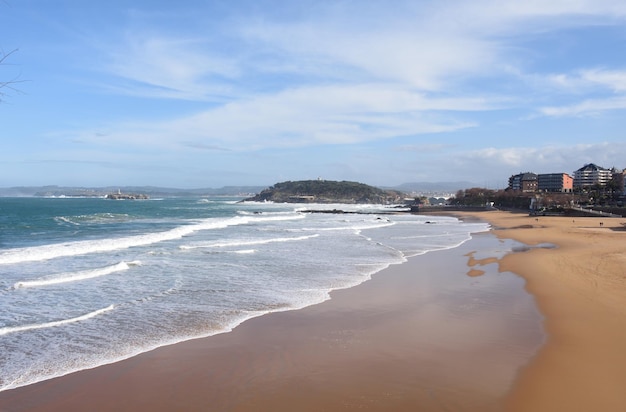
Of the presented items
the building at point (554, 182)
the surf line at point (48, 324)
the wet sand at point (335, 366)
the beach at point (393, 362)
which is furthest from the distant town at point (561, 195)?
the surf line at point (48, 324)

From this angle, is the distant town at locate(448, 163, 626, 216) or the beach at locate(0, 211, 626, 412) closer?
the beach at locate(0, 211, 626, 412)

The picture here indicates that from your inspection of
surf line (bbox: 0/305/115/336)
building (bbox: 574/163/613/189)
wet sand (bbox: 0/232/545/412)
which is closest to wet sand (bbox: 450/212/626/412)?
wet sand (bbox: 0/232/545/412)

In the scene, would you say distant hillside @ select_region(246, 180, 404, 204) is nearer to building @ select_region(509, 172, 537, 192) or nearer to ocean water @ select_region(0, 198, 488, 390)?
building @ select_region(509, 172, 537, 192)

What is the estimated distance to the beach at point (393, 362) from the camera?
19.7 feet

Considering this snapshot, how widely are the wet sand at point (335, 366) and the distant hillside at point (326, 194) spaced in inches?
5858

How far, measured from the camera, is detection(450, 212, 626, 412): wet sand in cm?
602

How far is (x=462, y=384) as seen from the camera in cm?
644

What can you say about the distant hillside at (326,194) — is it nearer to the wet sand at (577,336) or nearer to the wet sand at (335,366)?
the wet sand at (577,336)

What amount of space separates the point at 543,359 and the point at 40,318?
935 cm

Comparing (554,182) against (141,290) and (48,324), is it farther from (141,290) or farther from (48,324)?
(48,324)

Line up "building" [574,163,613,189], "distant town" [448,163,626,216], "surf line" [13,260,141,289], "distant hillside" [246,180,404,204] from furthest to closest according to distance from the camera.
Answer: "distant hillside" [246,180,404,204] < "building" [574,163,613,189] < "distant town" [448,163,626,216] < "surf line" [13,260,141,289]

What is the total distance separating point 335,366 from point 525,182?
121m

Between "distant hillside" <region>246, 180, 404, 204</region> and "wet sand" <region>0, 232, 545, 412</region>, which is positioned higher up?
"distant hillside" <region>246, 180, 404, 204</region>

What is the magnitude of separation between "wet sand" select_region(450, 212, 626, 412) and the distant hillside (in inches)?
5604
